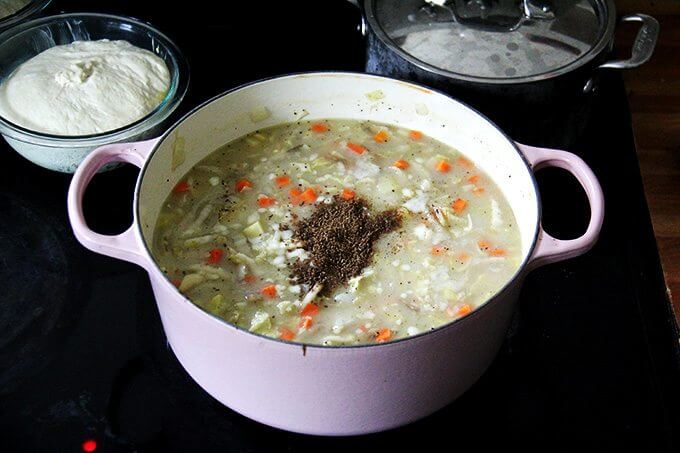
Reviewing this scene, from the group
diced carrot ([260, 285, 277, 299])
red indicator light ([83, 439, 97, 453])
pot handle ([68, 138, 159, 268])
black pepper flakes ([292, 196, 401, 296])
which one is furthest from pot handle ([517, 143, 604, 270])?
red indicator light ([83, 439, 97, 453])

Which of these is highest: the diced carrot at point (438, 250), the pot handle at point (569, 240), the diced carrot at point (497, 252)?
the pot handle at point (569, 240)

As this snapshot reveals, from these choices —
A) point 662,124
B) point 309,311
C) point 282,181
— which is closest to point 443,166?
point 282,181

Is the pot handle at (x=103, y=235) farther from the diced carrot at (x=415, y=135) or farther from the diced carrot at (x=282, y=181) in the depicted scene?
the diced carrot at (x=415, y=135)

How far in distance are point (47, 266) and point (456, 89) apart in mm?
681

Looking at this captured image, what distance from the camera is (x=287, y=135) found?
141 centimetres

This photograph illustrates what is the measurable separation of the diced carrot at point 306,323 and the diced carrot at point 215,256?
160 millimetres

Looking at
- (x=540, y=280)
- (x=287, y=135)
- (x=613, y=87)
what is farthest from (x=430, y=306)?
(x=613, y=87)

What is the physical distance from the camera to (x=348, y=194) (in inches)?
52.5

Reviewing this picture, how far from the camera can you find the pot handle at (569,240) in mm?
1054

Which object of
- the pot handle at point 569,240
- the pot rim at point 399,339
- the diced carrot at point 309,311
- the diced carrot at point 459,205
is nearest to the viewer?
the pot rim at point 399,339

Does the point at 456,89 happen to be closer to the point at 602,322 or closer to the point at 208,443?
the point at 602,322

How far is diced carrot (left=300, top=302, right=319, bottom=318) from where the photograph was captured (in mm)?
1156

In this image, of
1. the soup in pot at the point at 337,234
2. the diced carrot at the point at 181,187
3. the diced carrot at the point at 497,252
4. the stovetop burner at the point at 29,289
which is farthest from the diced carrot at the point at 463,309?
Result: the stovetop burner at the point at 29,289

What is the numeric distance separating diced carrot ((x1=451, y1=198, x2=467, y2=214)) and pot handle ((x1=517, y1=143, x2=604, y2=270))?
6.4 inches
